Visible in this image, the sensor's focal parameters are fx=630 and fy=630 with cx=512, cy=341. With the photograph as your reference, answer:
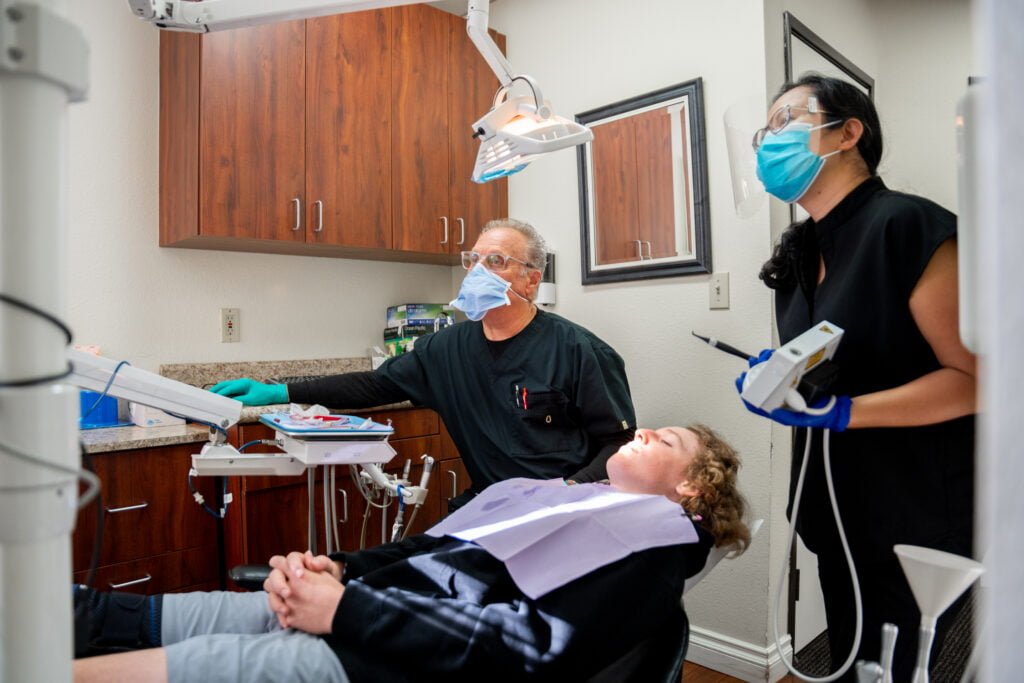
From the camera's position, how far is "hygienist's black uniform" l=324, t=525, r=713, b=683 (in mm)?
937

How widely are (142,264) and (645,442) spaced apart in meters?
2.03

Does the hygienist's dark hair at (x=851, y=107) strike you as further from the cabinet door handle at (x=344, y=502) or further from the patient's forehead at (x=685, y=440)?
the cabinet door handle at (x=344, y=502)

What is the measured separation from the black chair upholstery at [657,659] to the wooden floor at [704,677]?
121 cm

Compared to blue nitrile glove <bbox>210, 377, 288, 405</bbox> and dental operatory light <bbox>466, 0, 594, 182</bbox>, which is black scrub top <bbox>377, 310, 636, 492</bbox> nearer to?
blue nitrile glove <bbox>210, 377, 288, 405</bbox>

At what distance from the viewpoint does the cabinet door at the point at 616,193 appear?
242 centimetres

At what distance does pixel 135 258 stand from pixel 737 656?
258cm

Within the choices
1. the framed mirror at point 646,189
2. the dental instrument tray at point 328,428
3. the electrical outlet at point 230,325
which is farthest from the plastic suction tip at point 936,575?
the electrical outlet at point 230,325

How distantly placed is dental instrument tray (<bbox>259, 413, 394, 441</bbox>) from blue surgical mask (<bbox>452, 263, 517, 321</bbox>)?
0.48 meters

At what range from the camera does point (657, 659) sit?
3.38ft

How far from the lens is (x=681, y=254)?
226 centimetres

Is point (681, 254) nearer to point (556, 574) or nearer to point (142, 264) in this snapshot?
point (556, 574)

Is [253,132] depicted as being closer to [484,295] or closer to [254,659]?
[484,295]

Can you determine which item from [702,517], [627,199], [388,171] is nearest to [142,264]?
[388,171]

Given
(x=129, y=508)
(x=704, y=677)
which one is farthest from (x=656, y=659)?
(x=129, y=508)
